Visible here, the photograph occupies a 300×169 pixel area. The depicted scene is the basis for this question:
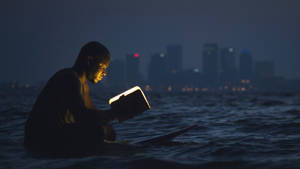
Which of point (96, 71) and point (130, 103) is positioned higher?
point (96, 71)

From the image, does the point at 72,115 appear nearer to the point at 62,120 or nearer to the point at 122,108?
the point at 62,120

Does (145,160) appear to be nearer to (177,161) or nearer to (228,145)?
(177,161)

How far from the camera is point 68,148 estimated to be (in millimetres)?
4133

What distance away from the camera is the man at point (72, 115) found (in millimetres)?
3855

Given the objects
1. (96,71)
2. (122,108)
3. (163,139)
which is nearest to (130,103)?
(122,108)

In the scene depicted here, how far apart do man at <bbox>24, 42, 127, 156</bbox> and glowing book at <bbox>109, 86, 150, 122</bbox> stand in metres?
0.12

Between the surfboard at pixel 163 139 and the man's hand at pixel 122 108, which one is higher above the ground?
the man's hand at pixel 122 108

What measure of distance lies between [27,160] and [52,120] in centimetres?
89

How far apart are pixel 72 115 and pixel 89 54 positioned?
883mm

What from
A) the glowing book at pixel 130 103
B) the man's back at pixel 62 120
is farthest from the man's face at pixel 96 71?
the glowing book at pixel 130 103

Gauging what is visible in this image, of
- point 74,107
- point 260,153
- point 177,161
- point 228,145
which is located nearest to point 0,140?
point 74,107

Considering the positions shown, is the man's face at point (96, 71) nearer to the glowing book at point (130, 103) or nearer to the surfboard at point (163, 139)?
the glowing book at point (130, 103)

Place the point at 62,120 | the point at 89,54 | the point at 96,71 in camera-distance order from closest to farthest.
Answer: the point at 62,120
the point at 89,54
the point at 96,71

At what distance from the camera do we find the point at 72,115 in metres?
3.96
